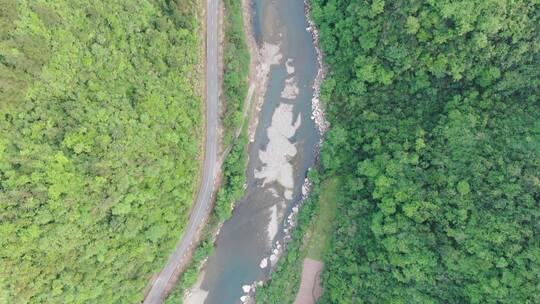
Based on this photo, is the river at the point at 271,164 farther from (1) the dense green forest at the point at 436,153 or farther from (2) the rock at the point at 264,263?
(1) the dense green forest at the point at 436,153

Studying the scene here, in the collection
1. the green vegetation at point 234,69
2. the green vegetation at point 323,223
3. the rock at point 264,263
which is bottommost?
the rock at point 264,263

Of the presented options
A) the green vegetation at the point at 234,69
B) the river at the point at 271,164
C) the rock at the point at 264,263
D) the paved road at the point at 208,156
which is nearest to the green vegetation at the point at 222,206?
the paved road at the point at 208,156

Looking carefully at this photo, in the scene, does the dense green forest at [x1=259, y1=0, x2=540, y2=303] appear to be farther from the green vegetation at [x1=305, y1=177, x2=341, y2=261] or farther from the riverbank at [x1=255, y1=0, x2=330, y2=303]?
the green vegetation at [x1=305, y1=177, x2=341, y2=261]

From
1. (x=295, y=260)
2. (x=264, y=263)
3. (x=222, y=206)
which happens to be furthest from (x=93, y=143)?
(x=295, y=260)

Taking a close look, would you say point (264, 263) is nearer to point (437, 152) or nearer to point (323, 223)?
point (323, 223)

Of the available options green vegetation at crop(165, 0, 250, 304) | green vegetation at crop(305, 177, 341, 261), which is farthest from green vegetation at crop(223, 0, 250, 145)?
green vegetation at crop(305, 177, 341, 261)
